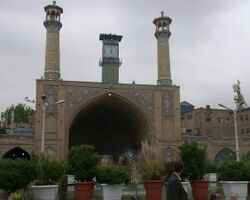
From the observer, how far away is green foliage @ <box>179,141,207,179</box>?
970cm

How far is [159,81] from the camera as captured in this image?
3450 centimetres

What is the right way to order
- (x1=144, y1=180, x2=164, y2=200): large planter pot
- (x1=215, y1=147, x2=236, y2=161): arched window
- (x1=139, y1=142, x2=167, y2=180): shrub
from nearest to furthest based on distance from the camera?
(x1=144, y1=180, x2=164, y2=200): large planter pot → (x1=139, y1=142, x2=167, y2=180): shrub → (x1=215, y1=147, x2=236, y2=161): arched window

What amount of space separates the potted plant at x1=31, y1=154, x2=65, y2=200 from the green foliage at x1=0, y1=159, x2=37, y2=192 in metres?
0.21

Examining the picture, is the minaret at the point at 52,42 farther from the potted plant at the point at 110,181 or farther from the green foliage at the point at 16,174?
the potted plant at the point at 110,181

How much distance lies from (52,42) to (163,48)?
31.8 ft

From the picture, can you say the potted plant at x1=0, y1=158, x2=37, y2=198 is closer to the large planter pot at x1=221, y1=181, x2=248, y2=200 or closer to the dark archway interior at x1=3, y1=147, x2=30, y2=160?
the large planter pot at x1=221, y1=181, x2=248, y2=200

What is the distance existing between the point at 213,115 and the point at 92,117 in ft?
61.2

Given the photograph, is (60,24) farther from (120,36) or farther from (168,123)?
(168,123)

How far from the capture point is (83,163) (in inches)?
368

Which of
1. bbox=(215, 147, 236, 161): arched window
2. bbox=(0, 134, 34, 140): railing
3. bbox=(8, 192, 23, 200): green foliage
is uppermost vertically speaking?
bbox=(0, 134, 34, 140): railing

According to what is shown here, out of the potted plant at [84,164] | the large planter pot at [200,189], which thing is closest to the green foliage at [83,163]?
the potted plant at [84,164]

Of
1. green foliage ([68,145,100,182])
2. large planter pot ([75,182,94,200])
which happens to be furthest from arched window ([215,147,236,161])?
large planter pot ([75,182,94,200])

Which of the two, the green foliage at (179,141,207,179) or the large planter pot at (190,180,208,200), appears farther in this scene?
the green foliage at (179,141,207,179)

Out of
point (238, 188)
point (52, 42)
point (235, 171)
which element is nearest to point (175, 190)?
point (238, 188)
